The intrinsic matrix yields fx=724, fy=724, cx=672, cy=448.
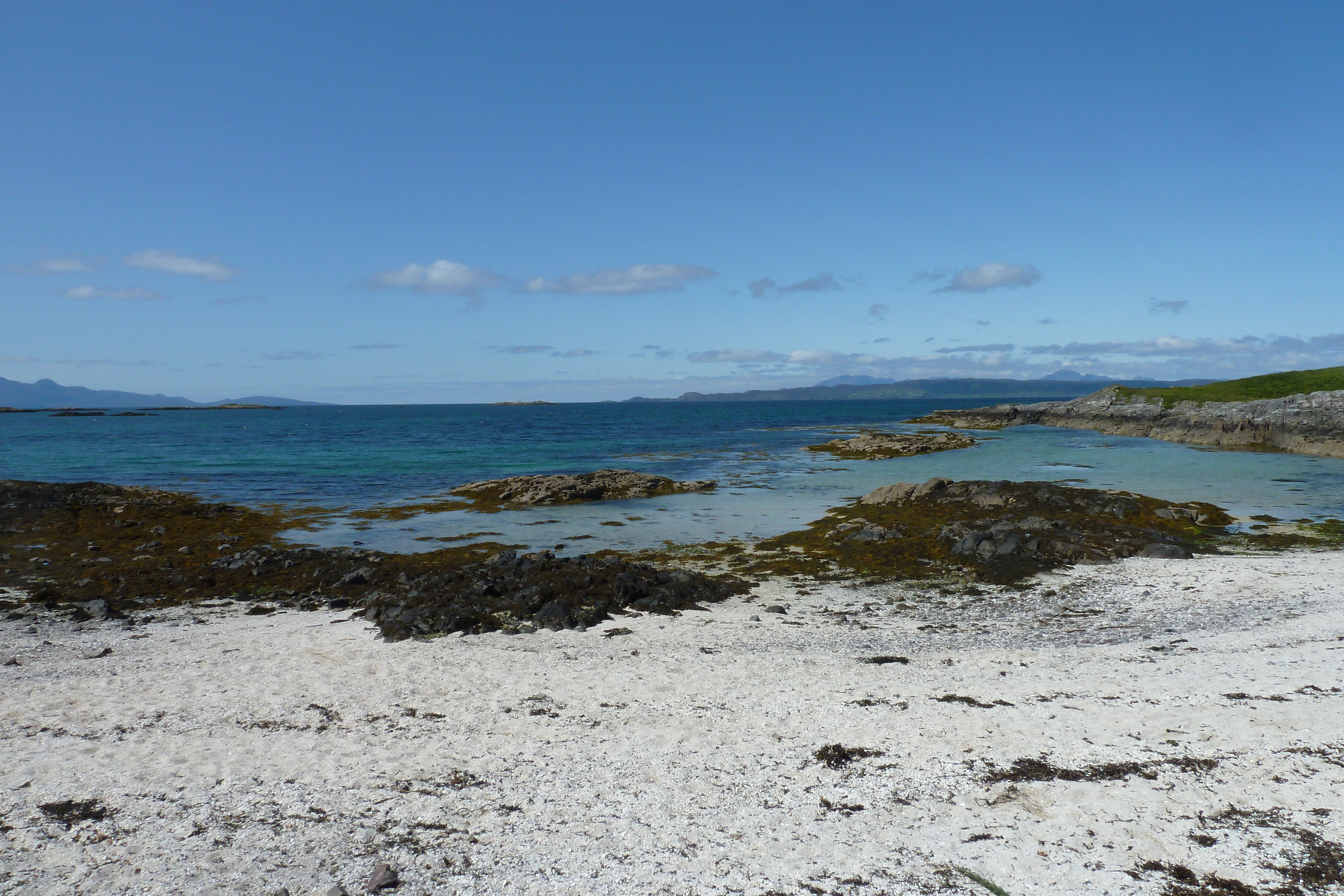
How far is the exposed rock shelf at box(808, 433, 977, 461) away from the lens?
55.9 meters

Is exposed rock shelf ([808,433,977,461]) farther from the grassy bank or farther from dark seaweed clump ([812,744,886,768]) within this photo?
dark seaweed clump ([812,744,886,768])

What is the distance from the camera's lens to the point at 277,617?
54.0 ft

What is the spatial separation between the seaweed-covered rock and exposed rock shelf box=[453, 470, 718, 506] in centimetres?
1367

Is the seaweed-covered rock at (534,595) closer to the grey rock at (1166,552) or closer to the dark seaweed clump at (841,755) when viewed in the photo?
the dark seaweed clump at (841,755)

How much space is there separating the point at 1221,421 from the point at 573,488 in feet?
184

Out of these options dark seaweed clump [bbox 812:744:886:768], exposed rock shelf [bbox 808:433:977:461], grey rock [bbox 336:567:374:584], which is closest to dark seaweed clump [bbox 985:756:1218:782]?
dark seaweed clump [bbox 812:744:886:768]

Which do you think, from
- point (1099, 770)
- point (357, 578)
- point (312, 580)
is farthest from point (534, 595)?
point (1099, 770)

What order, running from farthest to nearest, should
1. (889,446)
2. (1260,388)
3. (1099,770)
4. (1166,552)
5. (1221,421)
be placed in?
(1260,388) < (1221,421) < (889,446) < (1166,552) < (1099,770)

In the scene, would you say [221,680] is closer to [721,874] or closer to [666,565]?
[721,874]

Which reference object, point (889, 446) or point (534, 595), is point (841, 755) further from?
point (889, 446)

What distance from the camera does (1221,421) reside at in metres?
59.8

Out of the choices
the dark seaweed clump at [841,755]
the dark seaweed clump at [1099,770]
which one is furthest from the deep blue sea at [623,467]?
the dark seaweed clump at [1099,770]

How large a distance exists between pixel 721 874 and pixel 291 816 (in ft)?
15.9

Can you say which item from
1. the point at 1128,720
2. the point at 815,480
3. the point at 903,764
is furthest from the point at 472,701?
the point at 815,480
